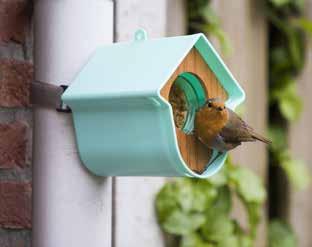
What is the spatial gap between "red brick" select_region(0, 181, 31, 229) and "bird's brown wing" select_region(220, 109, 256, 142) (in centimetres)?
36

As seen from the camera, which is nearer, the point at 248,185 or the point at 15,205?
the point at 15,205

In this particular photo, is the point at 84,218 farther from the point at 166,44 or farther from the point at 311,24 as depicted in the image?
the point at 311,24

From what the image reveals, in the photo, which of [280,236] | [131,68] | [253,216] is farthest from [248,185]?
[131,68]

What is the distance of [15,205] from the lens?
1694 mm

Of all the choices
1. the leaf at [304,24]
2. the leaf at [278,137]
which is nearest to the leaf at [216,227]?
the leaf at [278,137]

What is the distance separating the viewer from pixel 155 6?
2365 millimetres

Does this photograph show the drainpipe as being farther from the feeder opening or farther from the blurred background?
the blurred background

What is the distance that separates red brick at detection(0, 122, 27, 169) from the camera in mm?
1656

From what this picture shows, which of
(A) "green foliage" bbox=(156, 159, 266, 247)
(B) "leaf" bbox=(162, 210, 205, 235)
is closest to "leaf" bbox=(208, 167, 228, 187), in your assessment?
(A) "green foliage" bbox=(156, 159, 266, 247)

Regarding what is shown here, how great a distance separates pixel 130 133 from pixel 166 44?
16 centimetres

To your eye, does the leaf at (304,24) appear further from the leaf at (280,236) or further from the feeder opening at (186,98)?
the feeder opening at (186,98)

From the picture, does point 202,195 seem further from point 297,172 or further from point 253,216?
point 297,172

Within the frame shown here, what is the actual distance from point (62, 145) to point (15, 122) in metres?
0.17

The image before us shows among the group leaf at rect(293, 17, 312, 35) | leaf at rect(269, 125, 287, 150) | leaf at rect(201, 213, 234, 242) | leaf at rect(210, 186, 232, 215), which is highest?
leaf at rect(293, 17, 312, 35)
